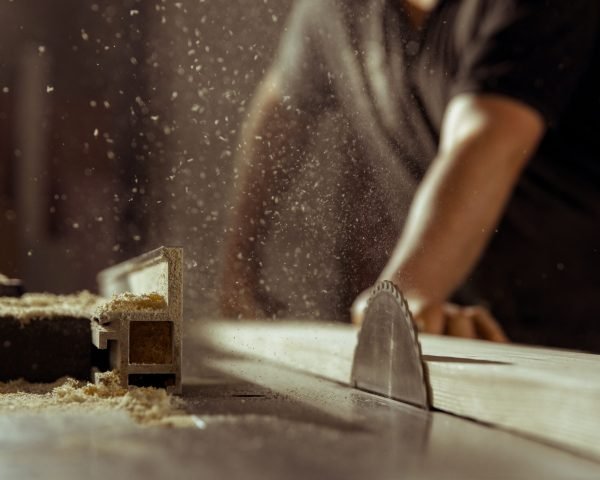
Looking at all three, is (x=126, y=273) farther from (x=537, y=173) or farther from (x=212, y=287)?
(x=537, y=173)

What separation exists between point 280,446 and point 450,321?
993 millimetres

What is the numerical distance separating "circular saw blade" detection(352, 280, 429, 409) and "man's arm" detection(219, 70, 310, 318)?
95 centimetres

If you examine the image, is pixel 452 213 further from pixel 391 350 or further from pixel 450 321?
pixel 391 350

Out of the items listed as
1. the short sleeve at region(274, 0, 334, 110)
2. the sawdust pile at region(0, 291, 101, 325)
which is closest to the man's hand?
the sawdust pile at region(0, 291, 101, 325)

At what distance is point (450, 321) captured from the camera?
187 centimetres

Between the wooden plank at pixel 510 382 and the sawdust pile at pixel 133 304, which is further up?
the sawdust pile at pixel 133 304

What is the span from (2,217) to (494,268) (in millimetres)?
2026

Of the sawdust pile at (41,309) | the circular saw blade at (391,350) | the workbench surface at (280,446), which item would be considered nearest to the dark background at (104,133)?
the sawdust pile at (41,309)

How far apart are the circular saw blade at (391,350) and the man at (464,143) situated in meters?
0.38

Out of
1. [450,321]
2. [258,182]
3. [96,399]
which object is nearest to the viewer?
[96,399]

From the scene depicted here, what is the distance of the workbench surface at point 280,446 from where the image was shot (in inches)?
32.4

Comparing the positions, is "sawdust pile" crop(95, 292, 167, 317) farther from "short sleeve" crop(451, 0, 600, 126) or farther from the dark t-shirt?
"short sleeve" crop(451, 0, 600, 126)

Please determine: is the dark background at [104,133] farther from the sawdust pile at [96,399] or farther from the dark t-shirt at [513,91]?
the sawdust pile at [96,399]

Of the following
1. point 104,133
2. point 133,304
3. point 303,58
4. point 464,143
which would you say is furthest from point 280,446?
point 104,133
